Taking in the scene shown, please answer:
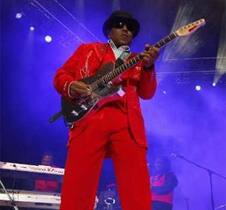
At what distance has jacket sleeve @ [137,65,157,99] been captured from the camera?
2719 millimetres

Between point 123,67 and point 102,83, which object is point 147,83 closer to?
point 123,67

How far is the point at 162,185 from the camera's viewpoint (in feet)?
20.0

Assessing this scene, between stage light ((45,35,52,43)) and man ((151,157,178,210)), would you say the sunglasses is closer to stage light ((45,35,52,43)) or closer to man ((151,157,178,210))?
man ((151,157,178,210))

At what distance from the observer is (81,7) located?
21.9 feet

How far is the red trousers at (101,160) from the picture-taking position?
2553 millimetres

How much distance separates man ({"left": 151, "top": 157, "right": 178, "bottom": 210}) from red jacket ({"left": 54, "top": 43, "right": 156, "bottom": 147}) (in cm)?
293

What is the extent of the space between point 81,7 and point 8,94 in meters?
1.68

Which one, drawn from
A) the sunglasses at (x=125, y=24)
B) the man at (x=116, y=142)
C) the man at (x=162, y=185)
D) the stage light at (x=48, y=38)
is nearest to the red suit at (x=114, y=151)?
the man at (x=116, y=142)

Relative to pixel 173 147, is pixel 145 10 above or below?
above

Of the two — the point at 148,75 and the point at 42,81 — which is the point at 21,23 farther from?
the point at 148,75

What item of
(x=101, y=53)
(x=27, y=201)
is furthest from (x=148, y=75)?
(x=27, y=201)

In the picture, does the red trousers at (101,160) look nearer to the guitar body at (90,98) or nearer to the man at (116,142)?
the man at (116,142)

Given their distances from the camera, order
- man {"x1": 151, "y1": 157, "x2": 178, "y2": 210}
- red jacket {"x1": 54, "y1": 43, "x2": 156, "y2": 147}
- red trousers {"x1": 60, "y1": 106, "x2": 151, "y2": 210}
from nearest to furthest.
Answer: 1. red trousers {"x1": 60, "y1": 106, "x2": 151, "y2": 210}
2. red jacket {"x1": 54, "y1": 43, "x2": 156, "y2": 147}
3. man {"x1": 151, "y1": 157, "x2": 178, "y2": 210}

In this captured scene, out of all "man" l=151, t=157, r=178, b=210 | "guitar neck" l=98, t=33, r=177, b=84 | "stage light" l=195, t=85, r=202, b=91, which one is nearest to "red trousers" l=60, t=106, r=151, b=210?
"guitar neck" l=98, t=33, r=177, b=84
